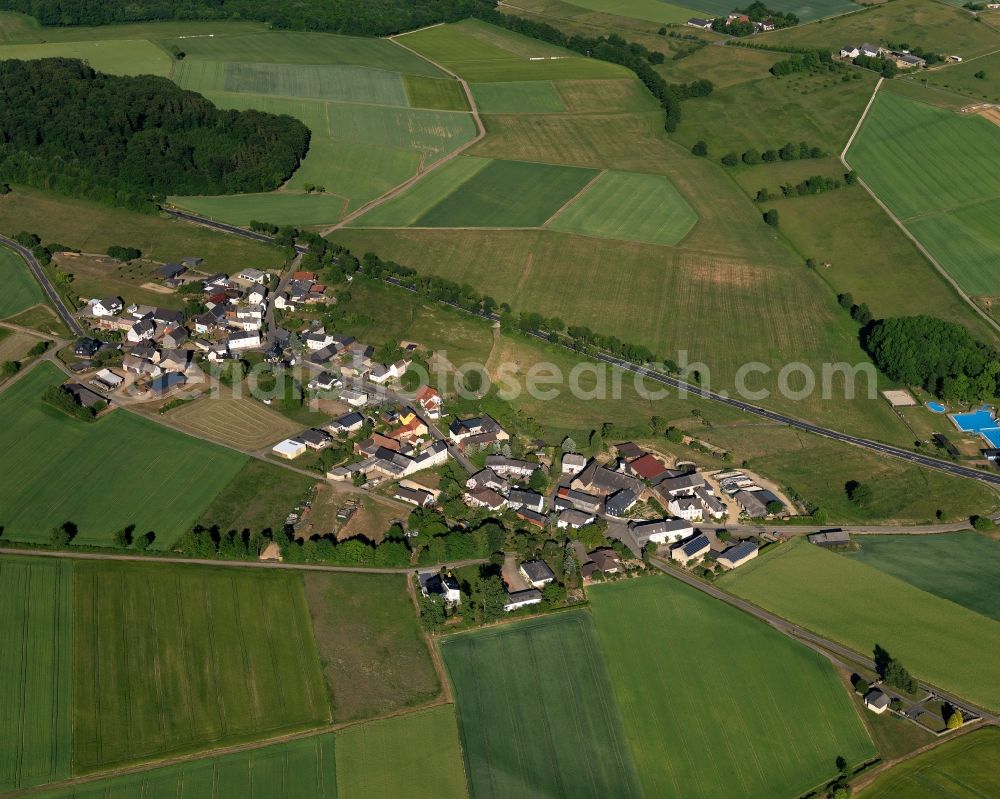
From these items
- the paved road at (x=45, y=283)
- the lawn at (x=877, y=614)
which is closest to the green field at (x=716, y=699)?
the lawn at (x=877, y=614)

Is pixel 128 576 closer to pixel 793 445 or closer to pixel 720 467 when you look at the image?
pixel 720 467

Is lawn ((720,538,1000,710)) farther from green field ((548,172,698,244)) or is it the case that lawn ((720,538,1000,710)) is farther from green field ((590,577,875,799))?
green field ((548,172,698,244))

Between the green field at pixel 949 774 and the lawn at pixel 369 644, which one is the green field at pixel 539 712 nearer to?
the lawn at pixel 369 644

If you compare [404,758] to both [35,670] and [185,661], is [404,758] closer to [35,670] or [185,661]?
[185,661]

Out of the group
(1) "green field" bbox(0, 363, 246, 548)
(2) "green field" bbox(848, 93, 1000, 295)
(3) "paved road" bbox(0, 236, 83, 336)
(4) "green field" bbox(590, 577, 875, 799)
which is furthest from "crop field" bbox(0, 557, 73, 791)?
(2) "green field" bbox(848, 93, 1000, 295)

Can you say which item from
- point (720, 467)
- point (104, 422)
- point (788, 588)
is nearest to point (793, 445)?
point (720, 467)

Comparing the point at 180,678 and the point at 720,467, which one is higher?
the point at 720,467
